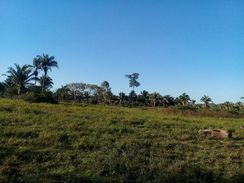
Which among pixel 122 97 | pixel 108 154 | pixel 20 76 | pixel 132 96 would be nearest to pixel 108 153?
pixel 108 154

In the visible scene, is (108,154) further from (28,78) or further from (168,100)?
(168,100)

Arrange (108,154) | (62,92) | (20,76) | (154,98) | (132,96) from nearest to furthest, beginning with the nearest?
1. (108,154)
2. (20,76)
3. (62,92)
4. (154,98)
5. (132,96)

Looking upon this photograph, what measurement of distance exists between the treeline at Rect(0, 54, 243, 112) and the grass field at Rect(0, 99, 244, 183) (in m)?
39.7

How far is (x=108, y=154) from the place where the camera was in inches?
426

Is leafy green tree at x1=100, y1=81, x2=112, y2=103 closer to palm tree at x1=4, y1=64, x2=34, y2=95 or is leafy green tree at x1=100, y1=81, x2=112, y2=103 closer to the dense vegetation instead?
palm tree at x1=4, y1=64, x2=34, y2=95

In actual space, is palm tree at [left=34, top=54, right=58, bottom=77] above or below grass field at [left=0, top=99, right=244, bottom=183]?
above

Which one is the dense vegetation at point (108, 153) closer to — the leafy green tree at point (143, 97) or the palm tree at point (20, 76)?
the palm tree at point (20, 76)

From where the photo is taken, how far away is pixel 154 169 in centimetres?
967

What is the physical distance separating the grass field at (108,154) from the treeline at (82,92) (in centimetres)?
3968

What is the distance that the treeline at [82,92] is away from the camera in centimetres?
5497

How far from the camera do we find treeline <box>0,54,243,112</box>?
2164 inches

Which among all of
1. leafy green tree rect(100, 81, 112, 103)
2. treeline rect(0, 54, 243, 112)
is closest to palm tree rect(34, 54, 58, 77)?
treeline rect(0, 54, 243, 112)

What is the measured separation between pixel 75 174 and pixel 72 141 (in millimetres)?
3570

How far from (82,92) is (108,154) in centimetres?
7822
